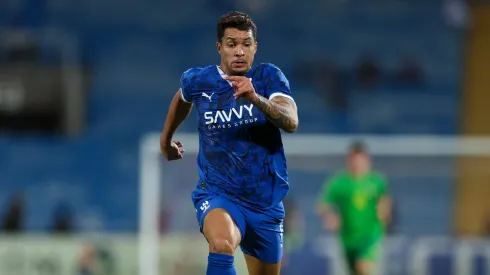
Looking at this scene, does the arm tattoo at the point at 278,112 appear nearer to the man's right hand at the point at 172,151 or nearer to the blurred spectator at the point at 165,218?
the man's right hand at the point at 172,151

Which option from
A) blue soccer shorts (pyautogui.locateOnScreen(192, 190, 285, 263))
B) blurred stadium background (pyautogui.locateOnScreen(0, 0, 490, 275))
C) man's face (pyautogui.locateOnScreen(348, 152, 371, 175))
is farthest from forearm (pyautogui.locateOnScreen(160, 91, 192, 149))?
blurred stadium background (pyautogui.locateOnScreen(0, 0, 490, 275))

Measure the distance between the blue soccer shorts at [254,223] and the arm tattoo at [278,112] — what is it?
1.79 ft

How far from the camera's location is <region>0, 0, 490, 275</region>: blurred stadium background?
1345 cm

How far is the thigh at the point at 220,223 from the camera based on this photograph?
4.84 metres

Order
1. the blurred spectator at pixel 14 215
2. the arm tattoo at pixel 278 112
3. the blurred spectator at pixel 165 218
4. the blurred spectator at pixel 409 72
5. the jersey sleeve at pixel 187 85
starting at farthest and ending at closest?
the blurred spectator at pixel 409 72
the blurred spectator at pixel 14 215
the blurred spectator at pixel 165 218
the jersey sleeve at pixel 187 85
the arm tattoo at pixel 278 112

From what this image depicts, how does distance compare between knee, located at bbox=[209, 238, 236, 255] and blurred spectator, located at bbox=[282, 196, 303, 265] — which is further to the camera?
blurred spectator, located at bbox=[282, 196, 303, 265]

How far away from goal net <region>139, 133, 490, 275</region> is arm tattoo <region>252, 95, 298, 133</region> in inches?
279

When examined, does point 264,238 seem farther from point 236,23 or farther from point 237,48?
point 236,23

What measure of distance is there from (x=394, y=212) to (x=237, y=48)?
8.05 meters

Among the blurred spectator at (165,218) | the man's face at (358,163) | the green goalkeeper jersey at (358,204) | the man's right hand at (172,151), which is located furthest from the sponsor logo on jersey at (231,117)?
the blurred spectator at (165,218)

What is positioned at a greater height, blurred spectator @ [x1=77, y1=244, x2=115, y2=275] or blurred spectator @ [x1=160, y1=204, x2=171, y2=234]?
blurred spectator @ [x1=160, y1=204, x2=171, y2=234]

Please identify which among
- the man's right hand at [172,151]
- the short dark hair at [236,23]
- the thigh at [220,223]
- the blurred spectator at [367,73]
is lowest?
the thigh at [220,223]

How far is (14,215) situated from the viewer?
14445mm

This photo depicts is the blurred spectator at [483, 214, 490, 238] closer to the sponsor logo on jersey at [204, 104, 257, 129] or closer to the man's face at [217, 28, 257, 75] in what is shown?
the sponsor logo on jersey at [204, 104, 257, 129]
